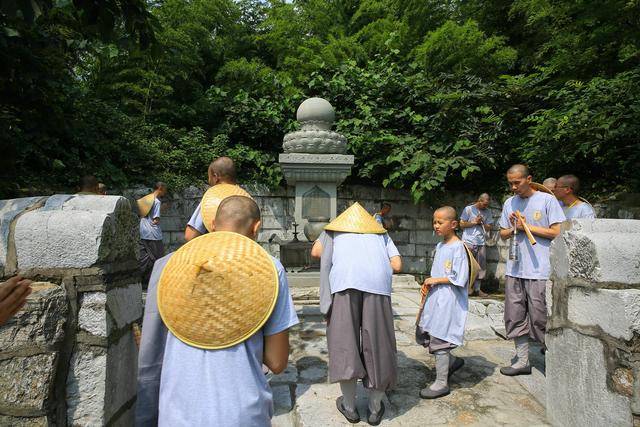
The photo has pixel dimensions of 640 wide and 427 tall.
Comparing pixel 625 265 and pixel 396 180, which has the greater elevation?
pixel 396 180

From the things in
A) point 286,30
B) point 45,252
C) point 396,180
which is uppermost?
point 286,30

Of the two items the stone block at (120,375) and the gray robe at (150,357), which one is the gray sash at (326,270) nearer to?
the stone block at (120,375)

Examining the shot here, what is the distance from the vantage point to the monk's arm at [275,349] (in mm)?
1543

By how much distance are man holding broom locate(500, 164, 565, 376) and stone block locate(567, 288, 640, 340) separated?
2.87 feet

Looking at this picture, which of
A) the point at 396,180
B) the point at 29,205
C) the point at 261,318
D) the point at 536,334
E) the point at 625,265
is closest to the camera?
the point at 261,318

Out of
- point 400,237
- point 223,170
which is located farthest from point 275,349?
Result: point 400,237

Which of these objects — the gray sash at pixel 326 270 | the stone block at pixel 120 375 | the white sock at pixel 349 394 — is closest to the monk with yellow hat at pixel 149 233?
the gray sash at pixel 326 270

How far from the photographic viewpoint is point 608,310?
2205 millimetres

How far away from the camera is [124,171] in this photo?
326 inches

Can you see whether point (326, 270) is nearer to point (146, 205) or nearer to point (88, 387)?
point (88, 387)

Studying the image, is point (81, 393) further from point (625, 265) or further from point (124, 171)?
point (124, 171)

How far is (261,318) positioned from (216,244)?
31cm

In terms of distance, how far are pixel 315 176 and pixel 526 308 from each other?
3930mm

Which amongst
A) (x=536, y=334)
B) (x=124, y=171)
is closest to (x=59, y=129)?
(x=124, y=171)
